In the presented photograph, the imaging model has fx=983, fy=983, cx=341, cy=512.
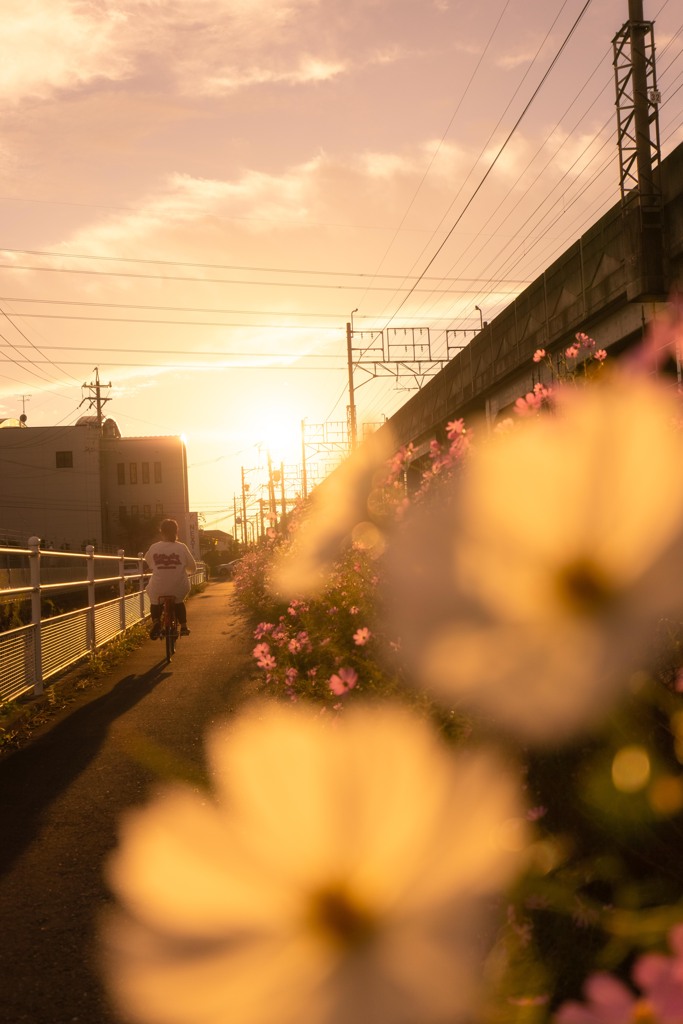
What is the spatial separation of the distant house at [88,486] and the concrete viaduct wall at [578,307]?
5226 centimetres

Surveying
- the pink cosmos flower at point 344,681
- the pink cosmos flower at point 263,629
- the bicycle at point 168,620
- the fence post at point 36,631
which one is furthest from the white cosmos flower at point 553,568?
the bicycle at point 168,620

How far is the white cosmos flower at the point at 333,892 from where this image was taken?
2752mm

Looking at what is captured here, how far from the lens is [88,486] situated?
79.6 meters

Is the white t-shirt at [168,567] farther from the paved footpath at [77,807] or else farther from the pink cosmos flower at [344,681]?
the pink cosmos flower at [344,681]

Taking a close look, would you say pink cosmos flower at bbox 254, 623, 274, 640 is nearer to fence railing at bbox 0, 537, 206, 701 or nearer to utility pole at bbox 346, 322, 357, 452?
fence railing at bbox 0, 537, 206, 701

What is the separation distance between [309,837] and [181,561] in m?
8.36

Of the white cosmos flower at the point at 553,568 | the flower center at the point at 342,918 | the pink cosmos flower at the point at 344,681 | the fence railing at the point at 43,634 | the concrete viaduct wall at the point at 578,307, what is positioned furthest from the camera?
the concrete viaduct wall at the point at 578,307

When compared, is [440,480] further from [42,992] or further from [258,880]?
[42,992]

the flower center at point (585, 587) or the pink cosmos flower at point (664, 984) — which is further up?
the flower center at point (585, 587)

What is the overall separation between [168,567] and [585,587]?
8.93 metres

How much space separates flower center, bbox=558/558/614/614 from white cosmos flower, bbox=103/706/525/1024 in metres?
0.72

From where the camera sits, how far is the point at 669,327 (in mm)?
3689

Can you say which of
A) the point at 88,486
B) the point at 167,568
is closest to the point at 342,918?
the point at 167,568

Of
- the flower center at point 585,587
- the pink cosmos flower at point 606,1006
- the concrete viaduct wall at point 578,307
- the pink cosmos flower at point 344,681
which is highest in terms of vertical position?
the concrete viaduct wall at point 578,307
